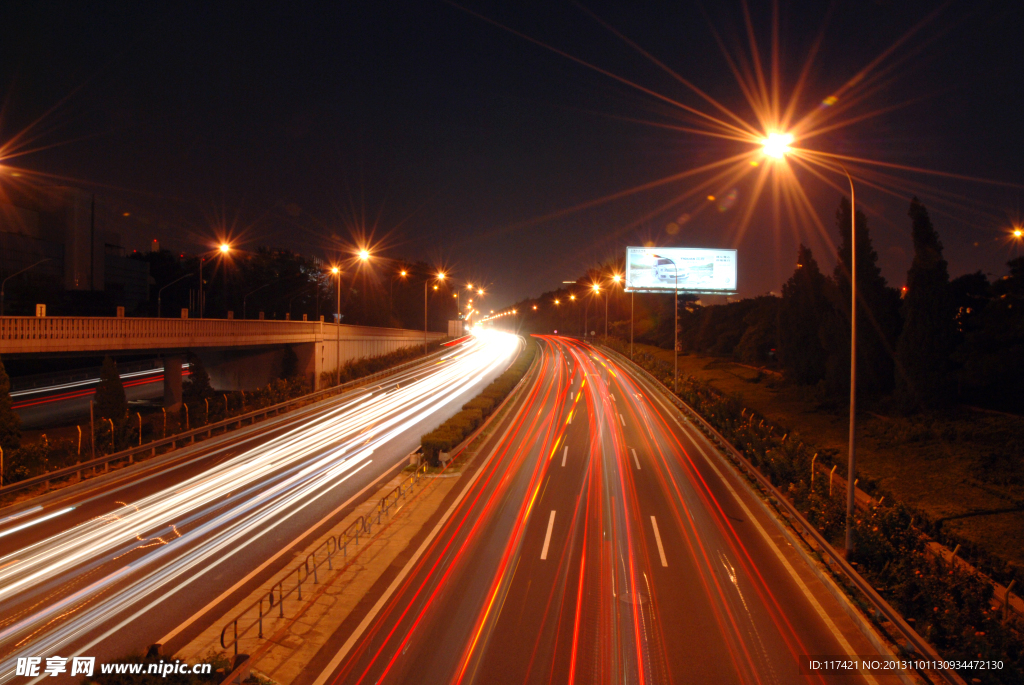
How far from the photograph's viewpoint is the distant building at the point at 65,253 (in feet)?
183

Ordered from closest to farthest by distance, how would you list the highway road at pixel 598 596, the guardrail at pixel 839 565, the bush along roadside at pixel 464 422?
1. the guardrail at pixel 839 565
2. the highway road at pixel 598 596
3. the bush along roadside at pixel 464 422

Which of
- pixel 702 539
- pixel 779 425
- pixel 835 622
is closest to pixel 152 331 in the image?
pixel 702 539

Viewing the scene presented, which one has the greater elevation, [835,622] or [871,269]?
[871,269]

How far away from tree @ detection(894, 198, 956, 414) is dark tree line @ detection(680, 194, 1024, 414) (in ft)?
0.14

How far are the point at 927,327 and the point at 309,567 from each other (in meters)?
31.0

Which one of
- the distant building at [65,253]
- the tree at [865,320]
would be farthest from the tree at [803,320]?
the distant building at [65,253]

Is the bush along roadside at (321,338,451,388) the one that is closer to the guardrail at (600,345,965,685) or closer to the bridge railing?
the bridge railing

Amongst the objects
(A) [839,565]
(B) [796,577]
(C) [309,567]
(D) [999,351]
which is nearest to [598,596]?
(B) [796,577]

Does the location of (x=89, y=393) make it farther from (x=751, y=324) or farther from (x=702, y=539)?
(x=751, y=324)

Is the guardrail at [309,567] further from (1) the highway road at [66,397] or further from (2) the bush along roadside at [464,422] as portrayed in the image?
(1) the highway road at [66,397]

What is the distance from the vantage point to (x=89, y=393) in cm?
4544

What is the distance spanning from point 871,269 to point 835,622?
3038 centimetres

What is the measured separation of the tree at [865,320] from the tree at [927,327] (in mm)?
3920

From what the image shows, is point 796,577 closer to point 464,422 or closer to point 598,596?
point 598,596
